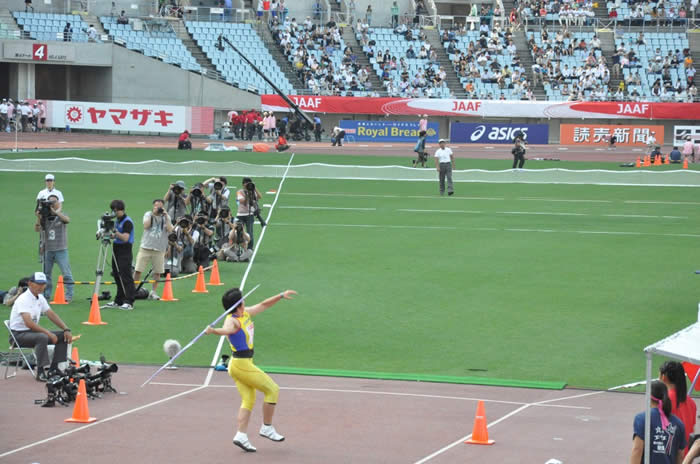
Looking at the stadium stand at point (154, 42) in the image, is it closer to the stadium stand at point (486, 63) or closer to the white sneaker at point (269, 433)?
the stadium stand at point (486, 63)

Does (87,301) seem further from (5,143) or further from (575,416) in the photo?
(5,143)

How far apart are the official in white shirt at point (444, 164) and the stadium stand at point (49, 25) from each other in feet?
119

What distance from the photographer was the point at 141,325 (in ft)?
58.7

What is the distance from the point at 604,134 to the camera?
69.8 meters

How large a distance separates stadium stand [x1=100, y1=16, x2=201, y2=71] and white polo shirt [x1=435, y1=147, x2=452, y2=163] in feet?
117

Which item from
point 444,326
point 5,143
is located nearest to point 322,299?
point 444,326

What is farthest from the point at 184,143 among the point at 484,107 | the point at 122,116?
the point at 484,107

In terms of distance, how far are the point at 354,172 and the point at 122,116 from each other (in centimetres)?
2510

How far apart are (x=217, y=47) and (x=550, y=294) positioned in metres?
55.7

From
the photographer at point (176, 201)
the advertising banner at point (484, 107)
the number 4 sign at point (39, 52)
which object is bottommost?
the photographer at point (176, 201)

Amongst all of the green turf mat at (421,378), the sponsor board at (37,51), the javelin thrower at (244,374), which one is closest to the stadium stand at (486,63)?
the sponsor board at (37,51)

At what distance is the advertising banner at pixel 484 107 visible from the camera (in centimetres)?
6881

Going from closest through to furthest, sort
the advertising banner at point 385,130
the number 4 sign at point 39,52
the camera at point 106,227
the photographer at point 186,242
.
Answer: the camera at point 106,227 → the photographer at point 186,242 → the number 4 sign at point 39,52 → the advertising banner at point 385,130

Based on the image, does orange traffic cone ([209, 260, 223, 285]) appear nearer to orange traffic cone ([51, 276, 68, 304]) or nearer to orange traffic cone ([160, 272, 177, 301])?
orange traffic cone ([160, 272, 177, 301])
